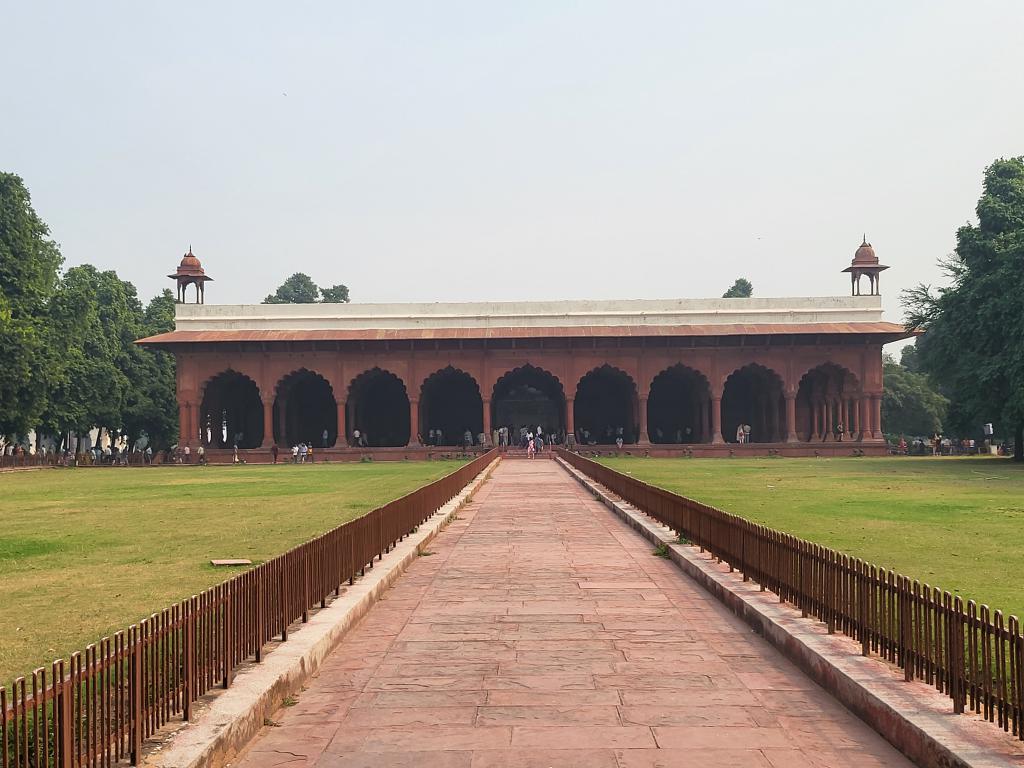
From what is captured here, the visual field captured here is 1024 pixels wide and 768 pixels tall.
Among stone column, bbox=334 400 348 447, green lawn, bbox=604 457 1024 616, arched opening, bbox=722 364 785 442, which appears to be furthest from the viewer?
arched opening, bbox=722 364 785 442

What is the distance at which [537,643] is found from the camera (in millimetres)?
6773

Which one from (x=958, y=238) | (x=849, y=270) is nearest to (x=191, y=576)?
(x=958, y=238)

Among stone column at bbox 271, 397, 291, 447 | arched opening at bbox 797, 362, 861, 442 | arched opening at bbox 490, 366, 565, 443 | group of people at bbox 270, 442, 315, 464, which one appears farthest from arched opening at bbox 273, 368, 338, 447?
arched opening at bbox 797, 362, 861, 442

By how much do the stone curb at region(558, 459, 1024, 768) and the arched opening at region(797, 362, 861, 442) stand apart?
125 ft

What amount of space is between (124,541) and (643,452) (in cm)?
3154

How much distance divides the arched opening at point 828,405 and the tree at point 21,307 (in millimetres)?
30676

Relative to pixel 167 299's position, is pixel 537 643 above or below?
below

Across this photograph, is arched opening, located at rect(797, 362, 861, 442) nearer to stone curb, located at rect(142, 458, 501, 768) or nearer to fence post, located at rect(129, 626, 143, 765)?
stone curb, located at rect(142, 458, 501, 768)

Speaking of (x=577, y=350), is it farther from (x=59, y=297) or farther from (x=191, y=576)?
(x=191, y=576)

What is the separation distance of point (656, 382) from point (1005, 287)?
72.9ft

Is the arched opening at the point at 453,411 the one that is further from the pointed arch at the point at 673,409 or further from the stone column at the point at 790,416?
the stone column at the point at 790,416

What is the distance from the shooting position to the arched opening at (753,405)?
47062 millimetres

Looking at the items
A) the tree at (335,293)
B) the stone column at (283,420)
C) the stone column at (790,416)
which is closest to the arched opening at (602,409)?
the stone column at (790,416)

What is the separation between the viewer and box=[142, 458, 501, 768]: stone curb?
4.17 metres
